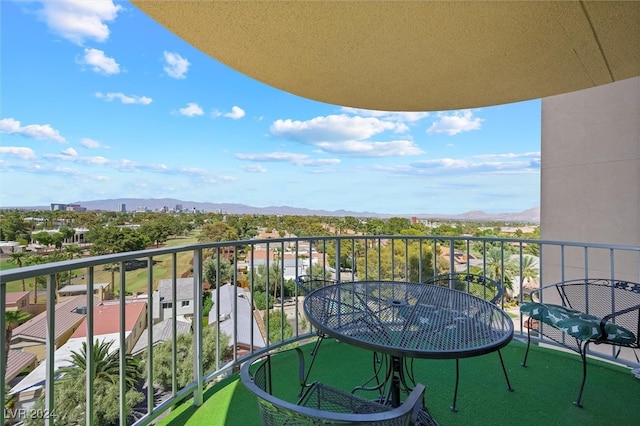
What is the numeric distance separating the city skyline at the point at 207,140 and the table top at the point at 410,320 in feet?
46.7

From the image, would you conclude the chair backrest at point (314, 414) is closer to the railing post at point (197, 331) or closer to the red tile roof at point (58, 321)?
the red tile roof at point (58, 321)

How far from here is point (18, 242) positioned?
17.5ft

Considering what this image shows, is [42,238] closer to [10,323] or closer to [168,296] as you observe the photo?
[168,296]

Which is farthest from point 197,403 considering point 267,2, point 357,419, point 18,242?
point 18,242

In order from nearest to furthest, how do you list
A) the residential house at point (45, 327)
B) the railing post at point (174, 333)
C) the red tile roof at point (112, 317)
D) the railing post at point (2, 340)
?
the railing post at point (2, 340) < the residential house at point (45, 327) < the red tile roof at point (112, 317) < the railing post at point (174, 333)

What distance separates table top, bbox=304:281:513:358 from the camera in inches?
52.2

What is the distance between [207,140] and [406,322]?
86.2 feet

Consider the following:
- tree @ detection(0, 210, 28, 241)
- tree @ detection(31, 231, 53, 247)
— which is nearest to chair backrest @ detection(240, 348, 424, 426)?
tree @ detection(31, 231, 53, 247)

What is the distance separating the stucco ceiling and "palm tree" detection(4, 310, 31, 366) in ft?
6.36

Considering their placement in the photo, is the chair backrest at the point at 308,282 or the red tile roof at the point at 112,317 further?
the chair backrest at the point at 308,282

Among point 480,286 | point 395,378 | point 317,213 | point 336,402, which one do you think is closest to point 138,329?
point 336,402

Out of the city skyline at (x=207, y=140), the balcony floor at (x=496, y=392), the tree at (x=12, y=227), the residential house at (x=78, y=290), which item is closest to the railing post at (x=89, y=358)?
the residential house at (x=78, y=290)

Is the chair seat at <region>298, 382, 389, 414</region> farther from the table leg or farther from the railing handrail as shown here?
the railing handrail

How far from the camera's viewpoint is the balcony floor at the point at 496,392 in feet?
6.67
